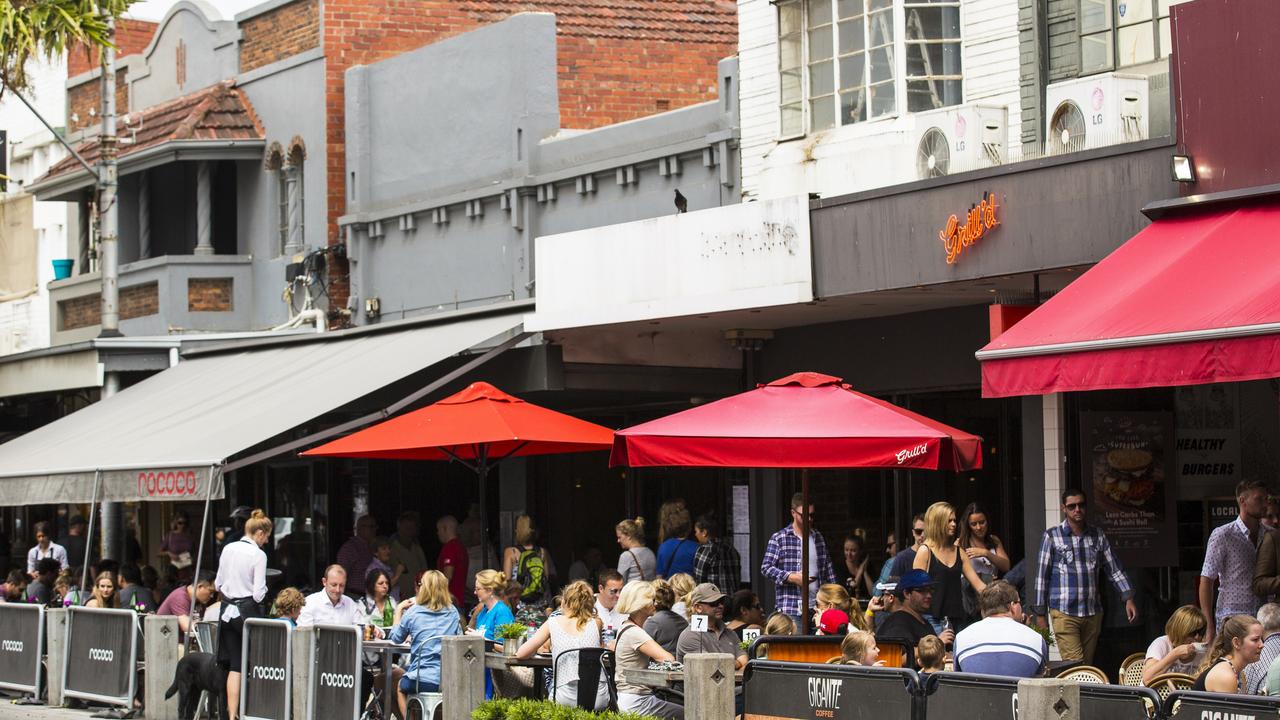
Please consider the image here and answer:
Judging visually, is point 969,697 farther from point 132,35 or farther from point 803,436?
point 132,35

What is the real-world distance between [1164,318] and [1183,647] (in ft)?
5.98

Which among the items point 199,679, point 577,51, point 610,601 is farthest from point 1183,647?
point 577,51

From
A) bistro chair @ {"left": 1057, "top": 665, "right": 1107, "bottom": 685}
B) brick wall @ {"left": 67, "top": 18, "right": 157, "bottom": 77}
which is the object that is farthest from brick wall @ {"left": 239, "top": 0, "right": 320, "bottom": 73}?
bistro chair @ {"left": 1057, "top": 665, "right": 1107, "bottom": 685}

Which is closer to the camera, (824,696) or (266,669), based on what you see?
(824,696)

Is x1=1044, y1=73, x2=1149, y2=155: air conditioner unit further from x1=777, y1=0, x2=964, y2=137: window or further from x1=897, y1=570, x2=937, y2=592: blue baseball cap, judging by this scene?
x1=897, y1=570, x2=937, y2=592: blue baseball cap

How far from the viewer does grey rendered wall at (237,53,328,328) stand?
22.1 m

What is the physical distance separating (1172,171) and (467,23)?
491 inches

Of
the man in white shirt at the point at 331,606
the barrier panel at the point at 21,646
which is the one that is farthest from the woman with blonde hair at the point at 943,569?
the barrier panel at the point at 21,646

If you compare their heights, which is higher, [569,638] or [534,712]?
[569,638]

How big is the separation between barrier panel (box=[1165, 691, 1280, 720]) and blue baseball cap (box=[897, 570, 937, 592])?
3712 mm

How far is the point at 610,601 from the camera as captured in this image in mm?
13711

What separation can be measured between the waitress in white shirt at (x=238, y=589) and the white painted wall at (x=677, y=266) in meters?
3.80

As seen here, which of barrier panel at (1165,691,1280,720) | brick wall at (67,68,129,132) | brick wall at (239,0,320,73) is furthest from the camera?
brick wall at (67,68,129,132)

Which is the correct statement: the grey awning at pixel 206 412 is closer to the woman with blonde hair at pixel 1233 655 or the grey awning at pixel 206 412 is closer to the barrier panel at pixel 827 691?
the barrier panel at pixel 827 691
